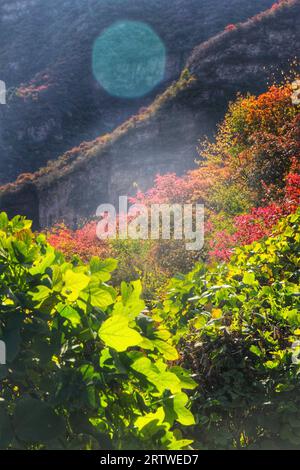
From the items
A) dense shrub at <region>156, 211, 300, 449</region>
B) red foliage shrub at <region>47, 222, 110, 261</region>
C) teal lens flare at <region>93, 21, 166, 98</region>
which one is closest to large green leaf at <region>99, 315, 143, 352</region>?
dense shrub at <region>156, 211, 300, 449</region>

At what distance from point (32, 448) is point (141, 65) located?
152 ft

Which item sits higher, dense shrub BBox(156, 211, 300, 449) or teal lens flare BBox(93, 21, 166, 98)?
teal lens flare BBox(93, 21, 166, 98)

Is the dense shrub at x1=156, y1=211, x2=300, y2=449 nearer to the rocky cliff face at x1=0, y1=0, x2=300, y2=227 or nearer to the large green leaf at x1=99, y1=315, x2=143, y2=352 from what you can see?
the large green leaf at x1=99, y1=315, x2=143, y2=352

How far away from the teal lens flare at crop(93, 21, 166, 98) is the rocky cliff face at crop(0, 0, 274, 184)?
887 mm

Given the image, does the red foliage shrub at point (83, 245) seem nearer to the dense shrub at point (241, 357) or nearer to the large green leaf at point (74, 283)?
the dense shrub at point (241, 357)

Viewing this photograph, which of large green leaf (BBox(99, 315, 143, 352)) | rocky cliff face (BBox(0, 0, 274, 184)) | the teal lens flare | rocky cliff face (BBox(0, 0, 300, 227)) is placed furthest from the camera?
the teal lens flare

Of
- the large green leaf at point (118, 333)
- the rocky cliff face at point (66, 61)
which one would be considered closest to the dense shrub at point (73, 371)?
the large green leaf at point (118, 333)

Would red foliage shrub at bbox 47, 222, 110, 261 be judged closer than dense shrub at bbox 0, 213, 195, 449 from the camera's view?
No

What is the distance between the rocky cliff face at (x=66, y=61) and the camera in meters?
39.2

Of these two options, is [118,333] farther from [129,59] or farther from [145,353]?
[129,59]

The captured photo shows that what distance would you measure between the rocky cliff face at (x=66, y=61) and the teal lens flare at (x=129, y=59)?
2.91 feet

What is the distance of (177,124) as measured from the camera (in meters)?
23.9

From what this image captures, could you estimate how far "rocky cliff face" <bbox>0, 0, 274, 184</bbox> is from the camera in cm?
3919

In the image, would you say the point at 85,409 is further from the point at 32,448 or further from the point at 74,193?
the point at 74,193
